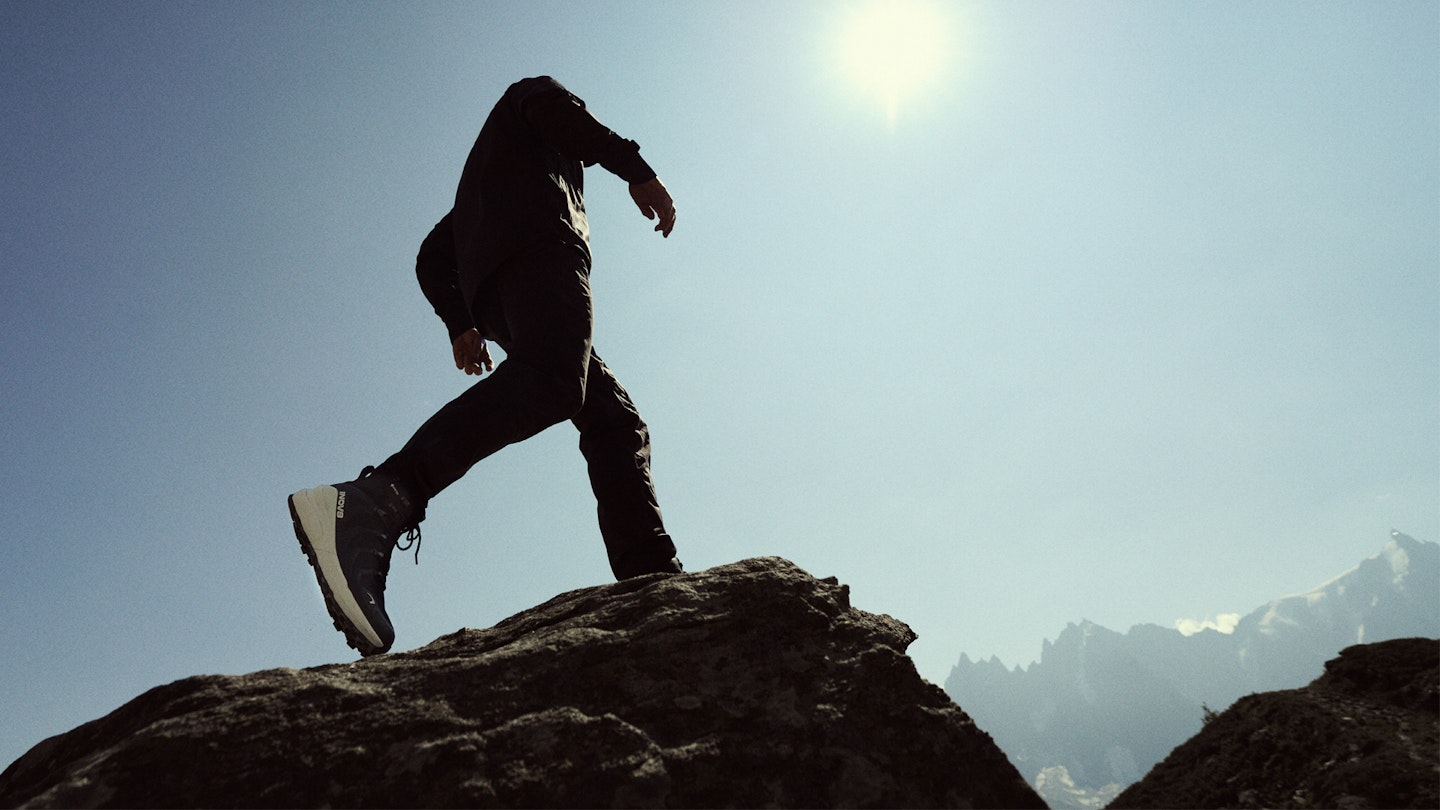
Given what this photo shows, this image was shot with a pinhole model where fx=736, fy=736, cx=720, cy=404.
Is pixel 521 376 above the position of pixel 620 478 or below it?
above

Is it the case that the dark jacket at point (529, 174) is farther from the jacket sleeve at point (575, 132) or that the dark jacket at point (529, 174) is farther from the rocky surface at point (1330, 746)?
the rocky surface at point (1330, 746)

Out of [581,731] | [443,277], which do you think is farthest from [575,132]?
[581,731]

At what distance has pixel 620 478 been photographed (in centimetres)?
288

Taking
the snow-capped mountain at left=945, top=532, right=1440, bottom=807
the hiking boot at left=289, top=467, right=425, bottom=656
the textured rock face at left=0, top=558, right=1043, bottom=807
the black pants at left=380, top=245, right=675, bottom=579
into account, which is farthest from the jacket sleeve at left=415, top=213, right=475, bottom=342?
the snow-capped mountain at left=945, top=532, right=1440, bottom=807

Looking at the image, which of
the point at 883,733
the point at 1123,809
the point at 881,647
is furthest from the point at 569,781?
the point at 1123,809

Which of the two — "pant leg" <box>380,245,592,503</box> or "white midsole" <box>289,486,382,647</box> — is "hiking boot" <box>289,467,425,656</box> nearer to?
"white midsole" <box>289,486,382,647</box>

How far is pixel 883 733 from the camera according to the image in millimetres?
1448

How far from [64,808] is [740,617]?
1278 millimetres

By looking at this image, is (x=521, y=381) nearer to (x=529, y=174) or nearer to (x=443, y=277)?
(x=529, y=174)

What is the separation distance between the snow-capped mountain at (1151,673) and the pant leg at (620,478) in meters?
178

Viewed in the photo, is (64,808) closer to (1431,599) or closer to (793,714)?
(793,714)

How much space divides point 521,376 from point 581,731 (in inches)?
53.4

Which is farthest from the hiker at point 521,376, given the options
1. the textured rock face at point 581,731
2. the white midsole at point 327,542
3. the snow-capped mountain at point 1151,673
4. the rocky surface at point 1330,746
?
the snow-capped mountain at point 1151,673

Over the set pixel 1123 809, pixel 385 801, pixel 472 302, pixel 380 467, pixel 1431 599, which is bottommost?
pixel 1431 599
